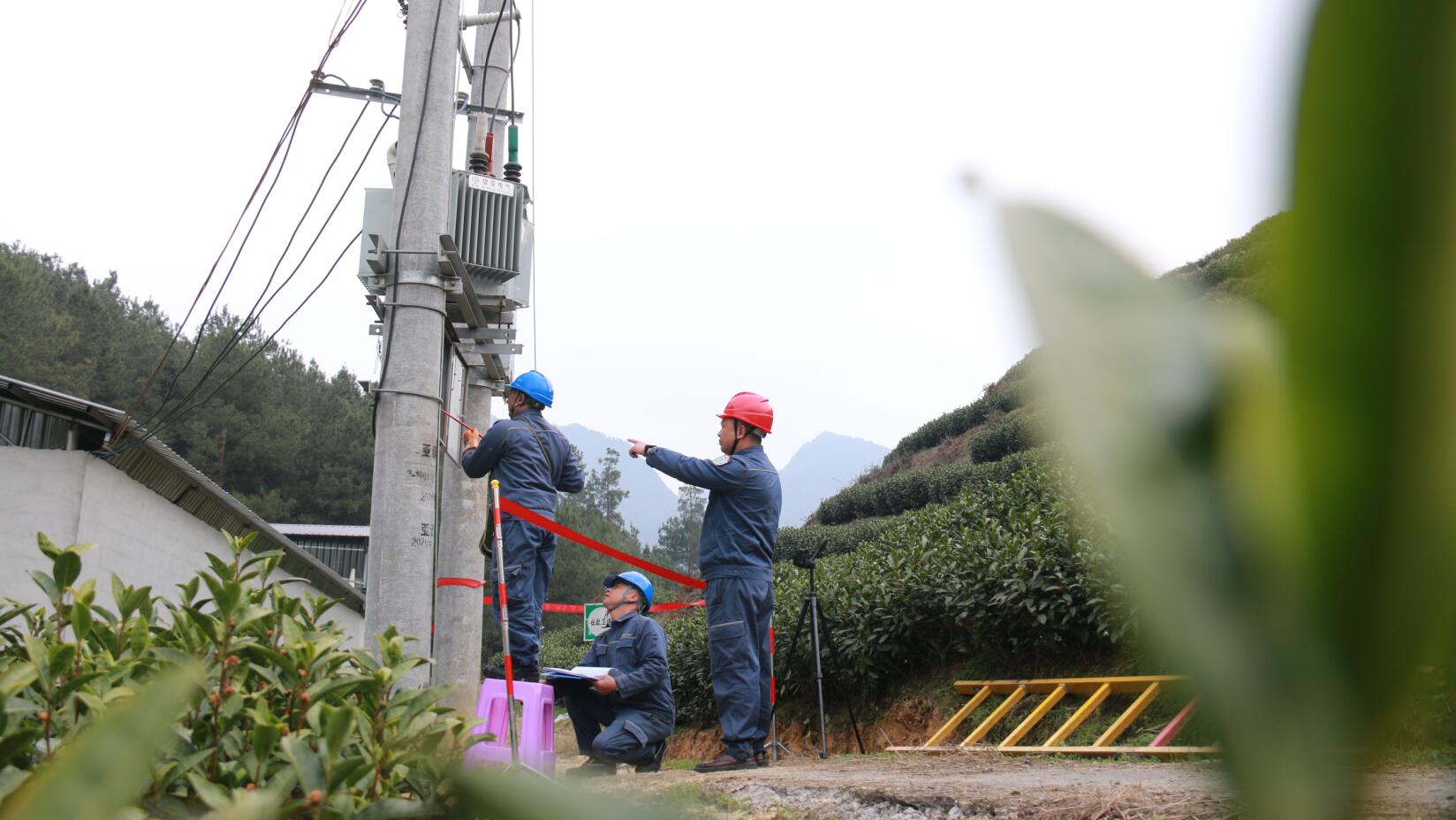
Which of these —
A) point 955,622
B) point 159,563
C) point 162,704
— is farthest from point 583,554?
point 162,704

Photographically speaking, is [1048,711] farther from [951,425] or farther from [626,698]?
[951,425]

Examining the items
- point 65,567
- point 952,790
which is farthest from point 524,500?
point 65,567

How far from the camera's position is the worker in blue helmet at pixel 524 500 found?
19.4ft

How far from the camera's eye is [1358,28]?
180 mm

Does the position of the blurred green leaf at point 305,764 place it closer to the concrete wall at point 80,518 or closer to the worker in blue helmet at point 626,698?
the worker in blue helmet at point 626,698

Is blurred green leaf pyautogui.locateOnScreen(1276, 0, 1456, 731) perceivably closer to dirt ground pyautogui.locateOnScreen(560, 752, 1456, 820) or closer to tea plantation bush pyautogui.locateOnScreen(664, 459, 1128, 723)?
dirt ground pyautogui.locateOnScreen(560, 752, 1456, 820)

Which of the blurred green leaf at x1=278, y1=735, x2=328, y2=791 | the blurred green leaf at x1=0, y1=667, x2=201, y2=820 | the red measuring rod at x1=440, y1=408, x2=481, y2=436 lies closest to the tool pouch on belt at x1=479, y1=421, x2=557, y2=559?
the red measuring rod at x1=440, y1=408, x2=481, y2=436

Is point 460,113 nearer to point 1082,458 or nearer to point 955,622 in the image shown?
point 955,622

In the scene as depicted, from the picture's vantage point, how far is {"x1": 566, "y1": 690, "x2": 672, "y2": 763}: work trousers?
5.32m

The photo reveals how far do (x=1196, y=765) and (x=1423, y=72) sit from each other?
17 centimetres

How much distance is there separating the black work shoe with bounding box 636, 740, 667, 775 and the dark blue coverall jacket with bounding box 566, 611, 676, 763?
0.19ft

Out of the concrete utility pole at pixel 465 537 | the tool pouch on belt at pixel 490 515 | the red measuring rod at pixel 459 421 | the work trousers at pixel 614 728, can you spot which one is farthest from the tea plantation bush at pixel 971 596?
the red measuring rod at pixel 459 421

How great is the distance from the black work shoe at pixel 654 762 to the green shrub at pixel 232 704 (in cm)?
384

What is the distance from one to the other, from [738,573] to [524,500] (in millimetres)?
1436
